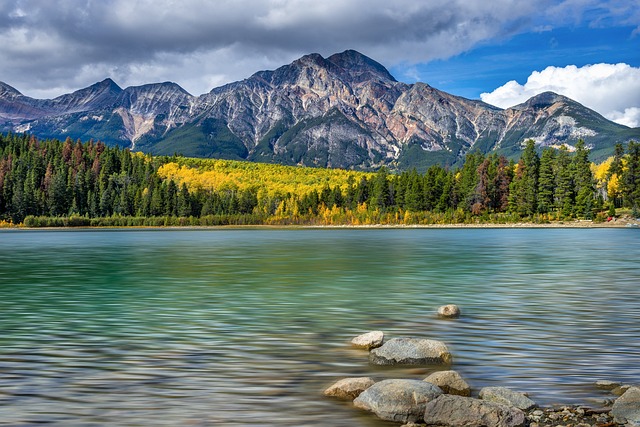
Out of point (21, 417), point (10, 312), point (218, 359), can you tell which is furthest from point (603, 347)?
point (10, 312)

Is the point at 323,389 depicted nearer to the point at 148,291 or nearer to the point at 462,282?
the point at 148,291

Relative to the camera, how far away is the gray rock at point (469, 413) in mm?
13578

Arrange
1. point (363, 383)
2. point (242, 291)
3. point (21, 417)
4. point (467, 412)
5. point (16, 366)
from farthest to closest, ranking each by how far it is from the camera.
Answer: point (242, 291) → point (16, 366) → point (363, 383) → point (21, 417) → point (467, 412)

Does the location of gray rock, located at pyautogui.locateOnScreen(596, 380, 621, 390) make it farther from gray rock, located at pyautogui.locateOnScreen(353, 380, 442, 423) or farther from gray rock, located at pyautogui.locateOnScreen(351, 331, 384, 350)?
gray rock, located at pyautogui.locateOnScreen(351, 331, 384, 350)

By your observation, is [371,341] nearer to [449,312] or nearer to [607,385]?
[607,385]

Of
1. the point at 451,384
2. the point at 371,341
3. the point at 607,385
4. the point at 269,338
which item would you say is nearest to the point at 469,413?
the point at 451,384

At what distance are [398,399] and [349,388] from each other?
78.5 inches

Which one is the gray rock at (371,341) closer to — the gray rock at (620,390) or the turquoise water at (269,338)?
the turquoise water at (269,338)

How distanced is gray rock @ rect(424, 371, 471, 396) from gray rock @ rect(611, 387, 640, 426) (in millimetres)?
3594

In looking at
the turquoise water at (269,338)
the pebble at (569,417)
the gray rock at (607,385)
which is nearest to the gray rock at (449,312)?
the turquoise water at (269,338)

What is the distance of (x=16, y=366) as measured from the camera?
2017 cm

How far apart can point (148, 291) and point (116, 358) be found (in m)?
23.2

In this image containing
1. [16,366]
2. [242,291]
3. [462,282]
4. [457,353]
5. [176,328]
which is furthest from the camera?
[462,282]

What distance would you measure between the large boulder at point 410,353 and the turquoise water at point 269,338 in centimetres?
59
